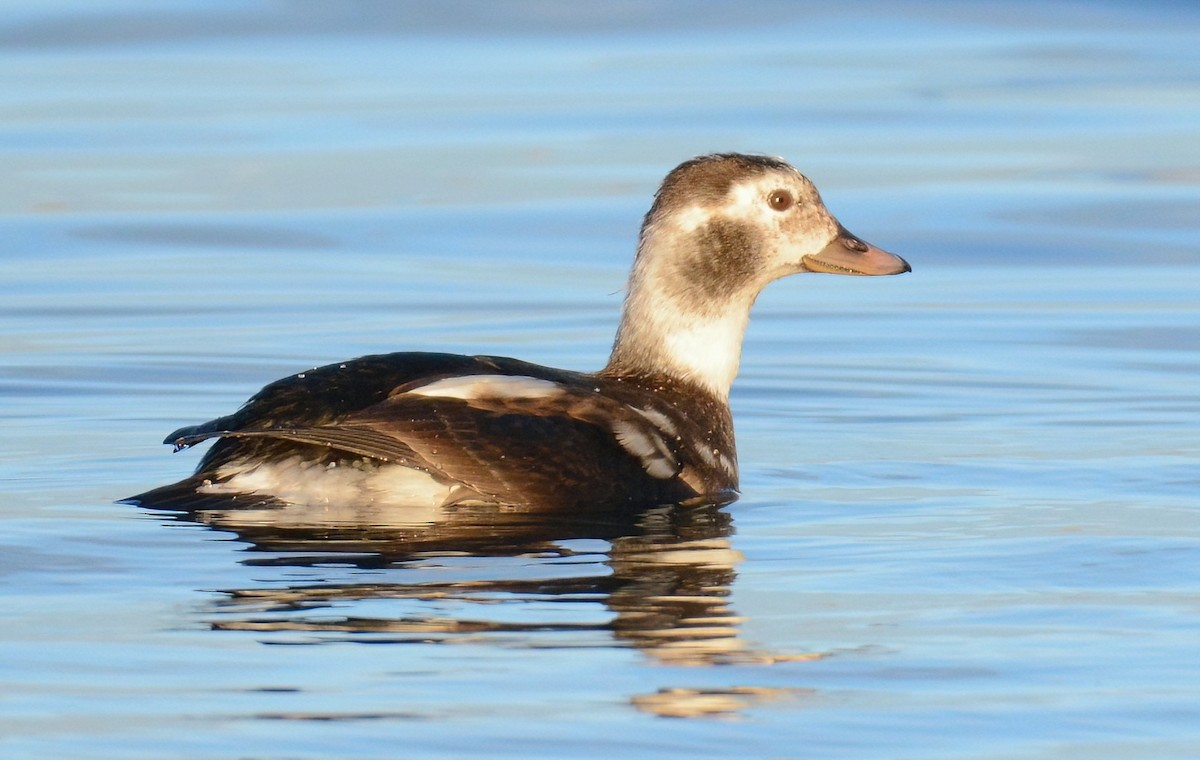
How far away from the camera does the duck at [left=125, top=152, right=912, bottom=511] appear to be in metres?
8.01

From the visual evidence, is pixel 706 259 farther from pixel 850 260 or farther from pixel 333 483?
pixel 333 483

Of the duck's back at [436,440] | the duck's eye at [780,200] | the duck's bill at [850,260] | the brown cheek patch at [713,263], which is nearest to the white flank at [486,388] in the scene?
the duck's back at [436,440]

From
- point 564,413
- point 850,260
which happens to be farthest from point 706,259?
point 564,413

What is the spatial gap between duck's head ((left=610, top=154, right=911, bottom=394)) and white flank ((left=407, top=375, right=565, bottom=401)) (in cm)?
96

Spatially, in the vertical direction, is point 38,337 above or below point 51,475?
above

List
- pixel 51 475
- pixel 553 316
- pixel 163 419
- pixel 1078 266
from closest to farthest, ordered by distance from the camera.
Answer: pixel 51 475
pixel 163 419
pixel 553 316
pixel 1078 266

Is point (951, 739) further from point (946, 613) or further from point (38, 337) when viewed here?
point (38, 337)

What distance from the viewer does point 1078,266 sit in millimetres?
15023

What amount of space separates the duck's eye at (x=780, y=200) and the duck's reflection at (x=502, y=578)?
132 centimetres

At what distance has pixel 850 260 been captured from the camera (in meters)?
9.61

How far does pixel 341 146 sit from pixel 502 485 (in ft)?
33.7

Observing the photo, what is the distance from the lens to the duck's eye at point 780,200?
30.8ft

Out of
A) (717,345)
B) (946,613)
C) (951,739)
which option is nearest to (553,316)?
(717,345)

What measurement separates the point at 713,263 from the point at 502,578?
2.37 meters
